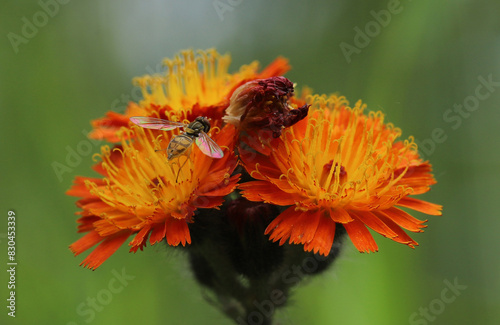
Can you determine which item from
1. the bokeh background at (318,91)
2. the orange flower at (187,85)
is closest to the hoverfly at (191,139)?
the orange flower at (187,85)

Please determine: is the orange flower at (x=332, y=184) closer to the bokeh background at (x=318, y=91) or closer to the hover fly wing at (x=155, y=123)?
the hover fly wing at (x=155, y=123)

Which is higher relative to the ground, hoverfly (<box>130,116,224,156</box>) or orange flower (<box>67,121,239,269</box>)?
hoverfly (<box>130,116,224,156</box>)

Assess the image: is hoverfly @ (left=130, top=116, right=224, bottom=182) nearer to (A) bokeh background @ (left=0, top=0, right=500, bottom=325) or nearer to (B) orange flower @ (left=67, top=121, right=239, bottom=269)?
(B) orange flower @ (left=67, top=121, right=239, bottom=269)

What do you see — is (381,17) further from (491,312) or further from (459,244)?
(491,312)

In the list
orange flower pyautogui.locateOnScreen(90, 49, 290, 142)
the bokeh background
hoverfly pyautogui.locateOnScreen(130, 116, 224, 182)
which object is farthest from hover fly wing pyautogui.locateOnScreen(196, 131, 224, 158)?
the bokeh background

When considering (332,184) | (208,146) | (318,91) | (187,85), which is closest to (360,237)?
(332,184)

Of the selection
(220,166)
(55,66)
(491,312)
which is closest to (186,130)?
(220,166)

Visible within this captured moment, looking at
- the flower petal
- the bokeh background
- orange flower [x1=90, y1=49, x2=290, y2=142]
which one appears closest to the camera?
the flower petal

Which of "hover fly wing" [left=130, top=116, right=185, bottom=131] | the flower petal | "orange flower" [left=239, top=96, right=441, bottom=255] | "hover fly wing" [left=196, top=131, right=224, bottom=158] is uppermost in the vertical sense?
"hover fly wing" [left=130, top=116, right=185, bottom=131]
